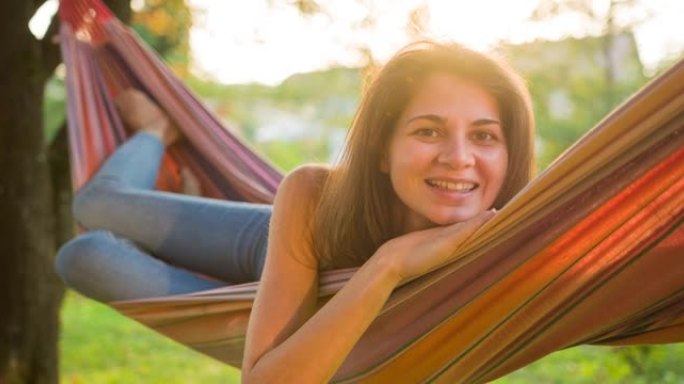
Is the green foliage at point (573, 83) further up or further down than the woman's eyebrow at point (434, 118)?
further up

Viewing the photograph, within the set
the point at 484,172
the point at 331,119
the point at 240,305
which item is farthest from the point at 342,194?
the point at 331,119

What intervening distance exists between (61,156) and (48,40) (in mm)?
398

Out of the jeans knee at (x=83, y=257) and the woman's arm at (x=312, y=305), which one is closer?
the woman's arm at (x=312, y=305)

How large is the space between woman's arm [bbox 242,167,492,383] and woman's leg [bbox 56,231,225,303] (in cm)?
74

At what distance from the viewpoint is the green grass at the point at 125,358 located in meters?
4.67

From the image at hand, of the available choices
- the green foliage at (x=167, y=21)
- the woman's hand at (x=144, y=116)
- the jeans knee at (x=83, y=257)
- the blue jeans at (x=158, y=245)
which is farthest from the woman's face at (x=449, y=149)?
the green foliage at (x=167, y=21)

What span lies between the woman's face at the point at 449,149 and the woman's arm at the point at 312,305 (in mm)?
76

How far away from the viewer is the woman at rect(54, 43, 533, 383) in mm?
1270

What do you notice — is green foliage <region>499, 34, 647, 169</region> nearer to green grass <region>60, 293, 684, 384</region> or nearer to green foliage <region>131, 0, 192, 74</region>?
green grass <region>60, 293, 684, 384</region>

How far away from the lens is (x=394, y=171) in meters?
1.40

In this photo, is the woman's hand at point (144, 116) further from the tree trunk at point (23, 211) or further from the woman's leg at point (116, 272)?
the woman's leg at point (116, 272)

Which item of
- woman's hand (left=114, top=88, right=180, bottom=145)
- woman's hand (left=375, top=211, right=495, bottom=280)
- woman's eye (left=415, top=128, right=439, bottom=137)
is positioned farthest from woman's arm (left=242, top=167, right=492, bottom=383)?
woman's hand (left=114, top=88, right=180, bottom=145)

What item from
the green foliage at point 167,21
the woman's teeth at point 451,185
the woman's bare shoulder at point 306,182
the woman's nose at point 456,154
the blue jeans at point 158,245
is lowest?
the blue jeans at point 158,245

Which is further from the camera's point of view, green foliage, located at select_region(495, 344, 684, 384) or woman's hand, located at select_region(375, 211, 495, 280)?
green foliage, located at select_region(495, 344, 684, 384)
